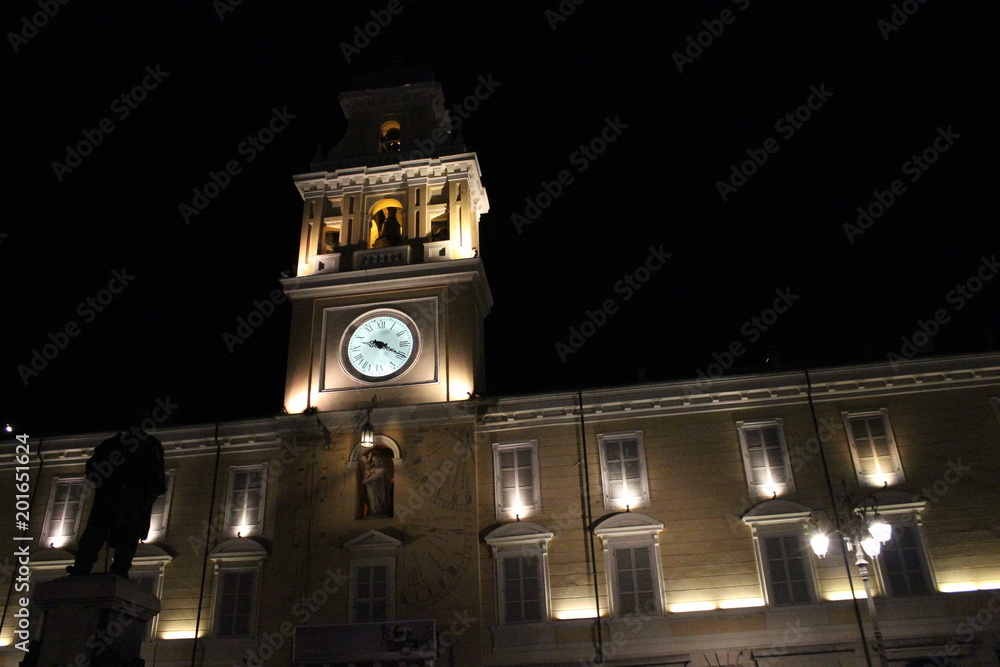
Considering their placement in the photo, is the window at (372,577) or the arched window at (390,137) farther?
the arched window at (390,137)

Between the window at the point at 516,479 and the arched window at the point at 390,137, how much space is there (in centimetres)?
1337

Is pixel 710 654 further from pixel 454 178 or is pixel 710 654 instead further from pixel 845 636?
pixel 454 178

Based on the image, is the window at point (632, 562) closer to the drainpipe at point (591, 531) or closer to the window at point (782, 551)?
the drainpipe at point (591, 531)

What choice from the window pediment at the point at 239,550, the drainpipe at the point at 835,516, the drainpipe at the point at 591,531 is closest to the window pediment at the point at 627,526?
the drainpipe at the point at 591,531

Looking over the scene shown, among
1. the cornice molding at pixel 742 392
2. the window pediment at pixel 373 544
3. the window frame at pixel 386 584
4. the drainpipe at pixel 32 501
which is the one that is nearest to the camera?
the window frame at pixel 386 584

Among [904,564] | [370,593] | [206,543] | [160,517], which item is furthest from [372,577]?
[904,564]

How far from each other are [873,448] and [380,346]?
1602 cm

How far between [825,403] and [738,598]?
6.67 metres

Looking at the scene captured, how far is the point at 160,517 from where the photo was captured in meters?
27.1

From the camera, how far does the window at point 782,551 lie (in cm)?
2305

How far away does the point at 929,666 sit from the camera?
21.6 m

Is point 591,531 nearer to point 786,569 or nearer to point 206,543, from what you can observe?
point 786,569

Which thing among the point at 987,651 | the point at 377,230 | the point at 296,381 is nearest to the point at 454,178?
the point at 377,230

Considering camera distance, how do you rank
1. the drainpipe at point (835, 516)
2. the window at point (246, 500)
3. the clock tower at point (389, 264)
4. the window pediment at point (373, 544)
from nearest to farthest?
the drainpipe at point (835, 516)
the window pediment at point (373, 544)
the window at point (246, 500)
the clock tower at point (389, 264)
